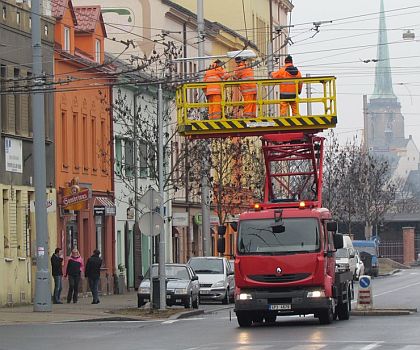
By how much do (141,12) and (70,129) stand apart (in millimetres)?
19051

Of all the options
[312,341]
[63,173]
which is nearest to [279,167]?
[63,173]

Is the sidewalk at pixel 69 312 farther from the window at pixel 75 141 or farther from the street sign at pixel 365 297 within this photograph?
the window at pixel 75 141

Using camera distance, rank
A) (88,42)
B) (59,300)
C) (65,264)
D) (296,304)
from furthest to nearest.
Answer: (88,42)
(65,264)
(59,300)
(296,304)

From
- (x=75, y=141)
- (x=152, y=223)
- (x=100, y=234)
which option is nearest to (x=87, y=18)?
(x=75, y=141)

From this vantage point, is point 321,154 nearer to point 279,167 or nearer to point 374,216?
point 279,167

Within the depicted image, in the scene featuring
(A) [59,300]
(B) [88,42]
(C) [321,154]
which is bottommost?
(A) [59,300]

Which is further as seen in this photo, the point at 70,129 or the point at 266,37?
the point at 266,37

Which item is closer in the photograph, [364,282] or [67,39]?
[364,282]

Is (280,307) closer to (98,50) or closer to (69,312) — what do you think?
(69,312)

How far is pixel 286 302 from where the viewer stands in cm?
3234

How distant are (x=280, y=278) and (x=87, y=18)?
29.9m

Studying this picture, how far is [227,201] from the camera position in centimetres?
7194

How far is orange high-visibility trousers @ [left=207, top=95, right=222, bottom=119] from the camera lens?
33.8 meters

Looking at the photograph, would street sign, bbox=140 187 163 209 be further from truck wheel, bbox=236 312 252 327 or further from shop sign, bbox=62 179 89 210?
shop sign, bbox=62 179 89 210
